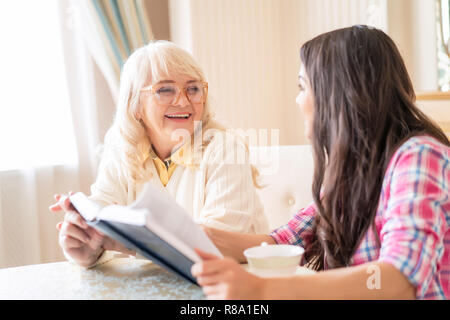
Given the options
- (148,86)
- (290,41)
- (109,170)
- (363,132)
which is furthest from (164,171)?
(290,41)

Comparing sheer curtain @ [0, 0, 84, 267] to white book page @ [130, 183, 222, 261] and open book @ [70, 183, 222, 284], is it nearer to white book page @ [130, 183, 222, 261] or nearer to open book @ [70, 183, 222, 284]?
open book @ [70, 183, 222, 284]

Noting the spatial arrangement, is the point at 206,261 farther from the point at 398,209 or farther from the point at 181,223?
the point at 398,209

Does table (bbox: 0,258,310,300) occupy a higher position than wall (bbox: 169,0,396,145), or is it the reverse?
wall (bbox: 169,0,396,145)

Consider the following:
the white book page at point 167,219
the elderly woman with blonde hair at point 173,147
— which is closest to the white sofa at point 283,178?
the elderly woman with blonde hair at point 173,147

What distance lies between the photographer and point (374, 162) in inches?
41.8

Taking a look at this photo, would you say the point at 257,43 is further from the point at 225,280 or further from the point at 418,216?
the point at 225,280

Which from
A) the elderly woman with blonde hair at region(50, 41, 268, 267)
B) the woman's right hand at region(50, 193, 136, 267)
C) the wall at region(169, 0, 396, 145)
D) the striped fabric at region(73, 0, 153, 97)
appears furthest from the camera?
the wall at region(169, 0, 396, 145)

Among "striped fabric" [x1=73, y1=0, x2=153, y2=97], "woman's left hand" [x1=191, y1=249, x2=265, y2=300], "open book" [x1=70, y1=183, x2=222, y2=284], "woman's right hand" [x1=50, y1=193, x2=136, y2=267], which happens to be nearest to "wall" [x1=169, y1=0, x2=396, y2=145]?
"striped fabric" [x1=73, y1=0, x2=153, y2=97]

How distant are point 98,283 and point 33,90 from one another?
158 cm

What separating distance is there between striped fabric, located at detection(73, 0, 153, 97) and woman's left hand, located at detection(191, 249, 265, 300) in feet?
6.62

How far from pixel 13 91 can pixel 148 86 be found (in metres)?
0.95

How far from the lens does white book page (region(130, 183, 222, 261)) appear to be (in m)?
0.78

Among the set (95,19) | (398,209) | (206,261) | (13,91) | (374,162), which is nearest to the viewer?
(206,261)

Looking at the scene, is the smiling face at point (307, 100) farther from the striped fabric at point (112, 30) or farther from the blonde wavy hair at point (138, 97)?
the striped fabric at point (112, 30)
